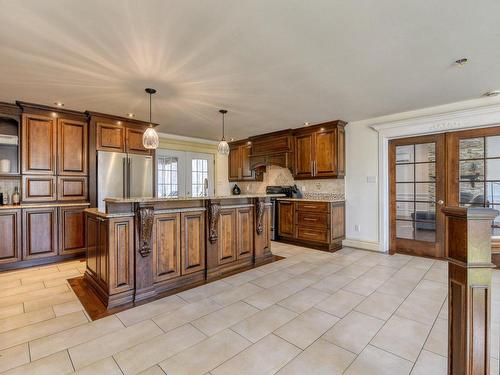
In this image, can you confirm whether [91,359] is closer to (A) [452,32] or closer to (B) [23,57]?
(B) [23,57]

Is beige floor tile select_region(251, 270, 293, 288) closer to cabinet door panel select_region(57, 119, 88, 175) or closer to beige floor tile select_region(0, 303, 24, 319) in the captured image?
beige floor tile select_region(0, 303, 24, 319)

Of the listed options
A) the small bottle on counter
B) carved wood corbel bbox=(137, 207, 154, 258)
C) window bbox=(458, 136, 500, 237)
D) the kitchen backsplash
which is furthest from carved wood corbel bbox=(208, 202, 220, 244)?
window bbox=(458, 136, 500, 237)

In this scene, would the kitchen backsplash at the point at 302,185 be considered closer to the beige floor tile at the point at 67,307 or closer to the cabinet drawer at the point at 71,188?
the cabinet drawer at the point at 71,188

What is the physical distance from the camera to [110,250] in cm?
254

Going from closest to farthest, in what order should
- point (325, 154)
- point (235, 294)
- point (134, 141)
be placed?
point (235, 294)
point (134, 141)
point (325, 154)

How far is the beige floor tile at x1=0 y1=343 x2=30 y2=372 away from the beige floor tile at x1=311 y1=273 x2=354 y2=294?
2.65m

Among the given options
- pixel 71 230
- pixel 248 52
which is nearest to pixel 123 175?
pixel 71 230

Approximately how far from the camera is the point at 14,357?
180cm

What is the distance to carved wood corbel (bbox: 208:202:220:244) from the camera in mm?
3270

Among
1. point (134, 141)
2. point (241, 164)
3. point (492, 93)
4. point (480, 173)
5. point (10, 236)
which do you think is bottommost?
point (10, 236)

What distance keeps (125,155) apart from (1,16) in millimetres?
2888

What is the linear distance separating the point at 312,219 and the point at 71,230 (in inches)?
163

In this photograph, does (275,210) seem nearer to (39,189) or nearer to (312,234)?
(312,234)

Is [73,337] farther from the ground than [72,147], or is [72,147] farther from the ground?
[72,147]
